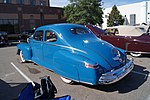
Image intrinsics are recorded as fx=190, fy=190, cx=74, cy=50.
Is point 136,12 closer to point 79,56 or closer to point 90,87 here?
point 90,87

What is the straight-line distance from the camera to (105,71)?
462 cm

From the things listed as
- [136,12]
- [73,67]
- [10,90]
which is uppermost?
[136,12]

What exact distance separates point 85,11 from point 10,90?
95.6 feet

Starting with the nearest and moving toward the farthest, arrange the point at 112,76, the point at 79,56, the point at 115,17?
the point at 112,76 < the point at 79,56 < the point at 115,17

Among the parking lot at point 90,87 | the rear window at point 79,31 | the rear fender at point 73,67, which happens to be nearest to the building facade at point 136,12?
the rear window at point 79,31

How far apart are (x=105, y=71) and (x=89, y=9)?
29841mm

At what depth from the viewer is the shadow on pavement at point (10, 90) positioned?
4.65 m

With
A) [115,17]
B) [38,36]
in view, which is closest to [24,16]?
[115,17]

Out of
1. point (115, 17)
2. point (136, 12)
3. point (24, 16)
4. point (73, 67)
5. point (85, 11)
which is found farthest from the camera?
point (136, 12)

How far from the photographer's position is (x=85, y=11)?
108 feet

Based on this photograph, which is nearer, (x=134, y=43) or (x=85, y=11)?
(x=134, y=43)

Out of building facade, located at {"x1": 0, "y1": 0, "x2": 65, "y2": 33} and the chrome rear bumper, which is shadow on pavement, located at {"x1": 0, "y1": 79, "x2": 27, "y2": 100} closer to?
the chrome rear bumper

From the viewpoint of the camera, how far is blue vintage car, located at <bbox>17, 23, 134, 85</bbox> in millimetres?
4523

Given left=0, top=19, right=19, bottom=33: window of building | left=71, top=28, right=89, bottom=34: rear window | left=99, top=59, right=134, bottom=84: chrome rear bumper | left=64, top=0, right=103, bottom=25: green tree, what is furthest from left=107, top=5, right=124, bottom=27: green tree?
left=99, top=59, right=134, bottom=84: chrome rear bumper
